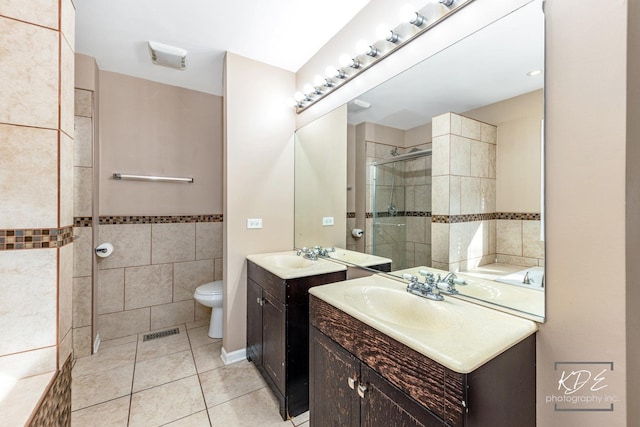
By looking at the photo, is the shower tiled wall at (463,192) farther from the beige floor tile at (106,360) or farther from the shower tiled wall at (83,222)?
the shower tiled wall at (83,222)

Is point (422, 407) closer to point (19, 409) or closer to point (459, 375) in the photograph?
point (459, 375)

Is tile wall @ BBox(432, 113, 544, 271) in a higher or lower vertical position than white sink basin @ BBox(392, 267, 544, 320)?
higher

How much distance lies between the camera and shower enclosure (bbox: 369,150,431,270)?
1395 mm

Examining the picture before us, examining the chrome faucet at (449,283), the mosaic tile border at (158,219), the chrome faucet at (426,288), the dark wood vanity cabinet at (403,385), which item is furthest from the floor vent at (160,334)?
the chrome faucet at (449,283)

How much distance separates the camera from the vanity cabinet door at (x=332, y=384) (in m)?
1.01

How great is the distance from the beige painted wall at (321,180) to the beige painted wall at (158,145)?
1.10 meters

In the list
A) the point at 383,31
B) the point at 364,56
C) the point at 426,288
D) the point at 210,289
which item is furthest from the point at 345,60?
the point at 210,289

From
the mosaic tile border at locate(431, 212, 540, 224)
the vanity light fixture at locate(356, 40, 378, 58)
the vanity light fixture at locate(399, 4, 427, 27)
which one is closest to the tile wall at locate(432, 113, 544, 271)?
the mosaic tile border at locate(431, 212, 540, 224)

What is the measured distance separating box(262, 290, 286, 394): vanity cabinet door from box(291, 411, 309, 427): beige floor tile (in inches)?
6.8

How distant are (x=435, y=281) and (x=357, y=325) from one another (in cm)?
51

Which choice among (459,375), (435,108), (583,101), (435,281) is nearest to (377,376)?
(459,375)

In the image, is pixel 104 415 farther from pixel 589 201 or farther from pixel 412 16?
pixel 412 16

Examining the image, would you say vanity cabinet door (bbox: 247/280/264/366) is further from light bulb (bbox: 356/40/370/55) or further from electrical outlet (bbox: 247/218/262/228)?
light bulb (bbox: 356/40/370/55)

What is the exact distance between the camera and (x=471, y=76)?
1202 mm
